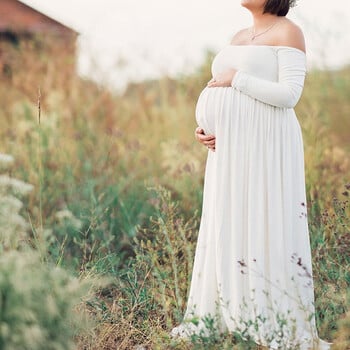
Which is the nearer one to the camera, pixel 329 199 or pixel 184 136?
pixel 329 199

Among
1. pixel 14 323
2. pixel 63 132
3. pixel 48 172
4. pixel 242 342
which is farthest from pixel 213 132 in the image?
pixel 63 132

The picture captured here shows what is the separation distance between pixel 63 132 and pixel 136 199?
168 cm

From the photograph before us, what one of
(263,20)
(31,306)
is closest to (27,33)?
(263,20)

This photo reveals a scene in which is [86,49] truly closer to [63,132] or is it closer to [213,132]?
[63,132]

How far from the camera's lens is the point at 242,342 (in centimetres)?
358

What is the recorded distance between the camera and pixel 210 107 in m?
3.72

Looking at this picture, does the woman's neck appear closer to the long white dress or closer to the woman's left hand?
the long white dress

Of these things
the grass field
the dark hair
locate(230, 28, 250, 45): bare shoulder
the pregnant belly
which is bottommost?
the grass field

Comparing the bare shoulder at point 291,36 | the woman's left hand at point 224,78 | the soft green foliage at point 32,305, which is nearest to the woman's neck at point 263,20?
the bare shoulder at point 291,36

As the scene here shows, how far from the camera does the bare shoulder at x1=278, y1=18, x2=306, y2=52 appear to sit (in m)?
3.62

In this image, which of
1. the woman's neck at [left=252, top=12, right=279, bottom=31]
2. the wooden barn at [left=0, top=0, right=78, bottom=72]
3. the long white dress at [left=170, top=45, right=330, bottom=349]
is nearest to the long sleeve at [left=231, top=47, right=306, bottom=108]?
the long white dress at [left=170, top=45, right=330, bottom=349]

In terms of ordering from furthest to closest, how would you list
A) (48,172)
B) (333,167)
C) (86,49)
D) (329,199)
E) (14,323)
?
(86,49), (48,172), (333,167), (329,199), (14,323)

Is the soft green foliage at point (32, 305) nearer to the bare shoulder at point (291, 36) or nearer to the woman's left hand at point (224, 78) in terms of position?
the woman's left hand at point (224, 78)

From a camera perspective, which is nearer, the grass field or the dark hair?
the grass field
